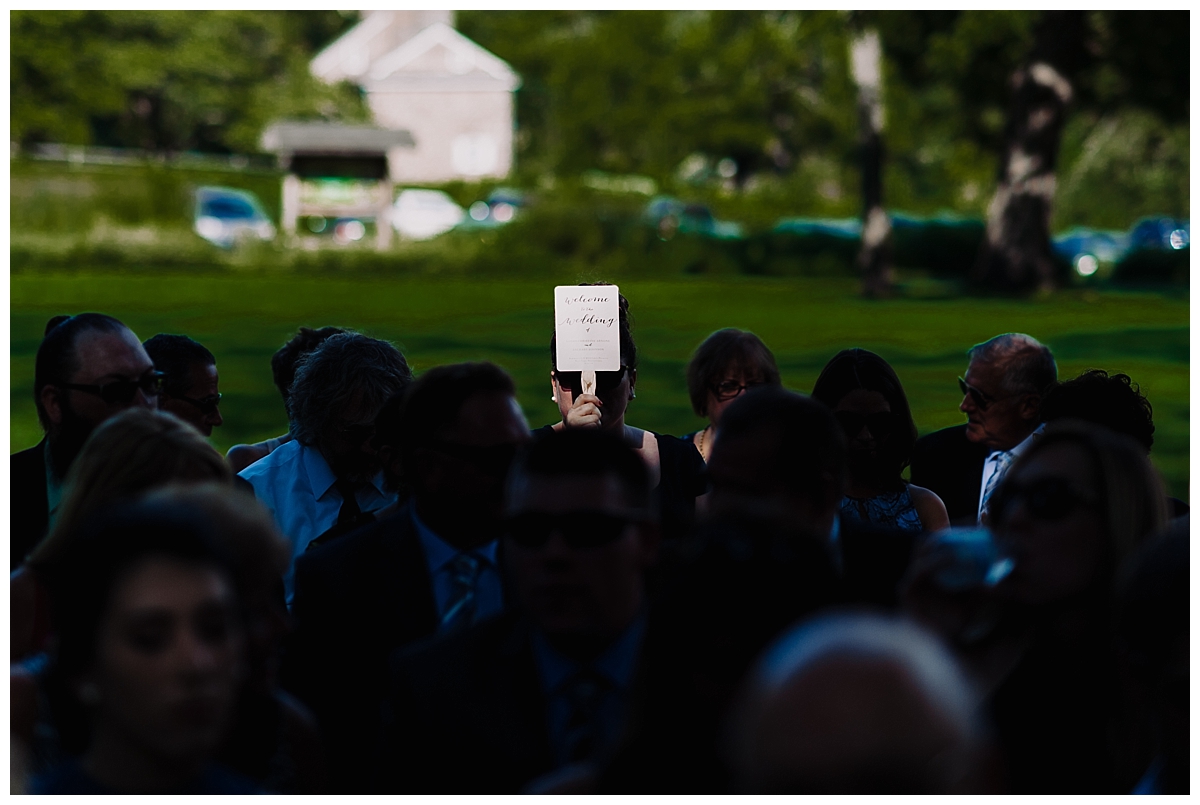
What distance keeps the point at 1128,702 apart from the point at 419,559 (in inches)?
65.7

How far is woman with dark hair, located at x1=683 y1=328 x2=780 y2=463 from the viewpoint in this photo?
6.32m

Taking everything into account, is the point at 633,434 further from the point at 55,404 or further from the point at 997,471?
the point at 55,404

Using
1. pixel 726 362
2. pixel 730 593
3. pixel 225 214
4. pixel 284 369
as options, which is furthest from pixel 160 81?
pixel 730 593

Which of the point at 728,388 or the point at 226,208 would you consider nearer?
the point at 728,388

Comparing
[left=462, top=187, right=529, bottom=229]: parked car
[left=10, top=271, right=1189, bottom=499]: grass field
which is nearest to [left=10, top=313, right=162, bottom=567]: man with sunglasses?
[left=10, top=271, right=1189, bottom=499]: grass field

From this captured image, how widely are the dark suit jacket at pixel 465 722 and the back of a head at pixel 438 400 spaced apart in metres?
0.82

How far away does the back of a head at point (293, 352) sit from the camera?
621 centimetres

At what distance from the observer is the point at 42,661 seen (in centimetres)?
345

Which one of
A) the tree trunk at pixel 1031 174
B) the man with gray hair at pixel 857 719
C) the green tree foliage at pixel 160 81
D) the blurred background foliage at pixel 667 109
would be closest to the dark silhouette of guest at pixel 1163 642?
the man with gray hair at pixel 857 719

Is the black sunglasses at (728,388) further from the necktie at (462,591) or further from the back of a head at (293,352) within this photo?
the necktie at (462,591)

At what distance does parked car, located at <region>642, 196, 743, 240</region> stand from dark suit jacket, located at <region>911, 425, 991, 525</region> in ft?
125

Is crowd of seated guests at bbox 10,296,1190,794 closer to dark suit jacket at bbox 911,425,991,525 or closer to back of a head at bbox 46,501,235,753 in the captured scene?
back of a head at bbox 46,501,235,753

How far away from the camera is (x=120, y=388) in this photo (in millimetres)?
5047

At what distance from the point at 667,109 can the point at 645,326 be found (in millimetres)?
42162
